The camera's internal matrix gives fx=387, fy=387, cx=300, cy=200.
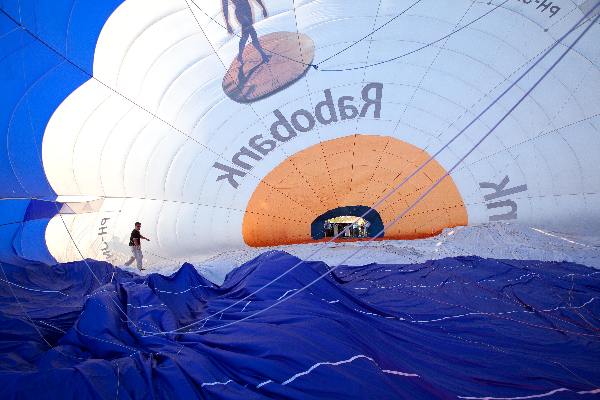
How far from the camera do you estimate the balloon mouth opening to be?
875 cm

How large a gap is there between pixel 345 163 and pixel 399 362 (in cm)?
629

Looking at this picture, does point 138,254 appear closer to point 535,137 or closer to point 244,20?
point 244,20

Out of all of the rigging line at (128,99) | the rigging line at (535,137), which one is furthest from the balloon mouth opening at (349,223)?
the rigging line at (535,137)

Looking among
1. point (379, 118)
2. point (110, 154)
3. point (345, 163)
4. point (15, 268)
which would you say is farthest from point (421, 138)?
point (15, 268)

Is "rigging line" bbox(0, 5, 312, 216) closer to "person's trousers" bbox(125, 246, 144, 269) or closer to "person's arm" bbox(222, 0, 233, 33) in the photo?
"person's arm" bbox(222, 0, 233, 33)

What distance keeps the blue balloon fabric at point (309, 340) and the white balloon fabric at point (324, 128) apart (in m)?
1.10

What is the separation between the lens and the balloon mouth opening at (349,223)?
875cm

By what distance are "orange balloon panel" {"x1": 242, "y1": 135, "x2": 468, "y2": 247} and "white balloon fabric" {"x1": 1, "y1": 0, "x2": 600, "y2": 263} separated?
32 mm

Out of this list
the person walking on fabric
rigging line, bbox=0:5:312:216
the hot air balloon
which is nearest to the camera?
the hot air balloon

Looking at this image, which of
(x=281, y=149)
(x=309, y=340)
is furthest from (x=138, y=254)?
(x=309, y=340)

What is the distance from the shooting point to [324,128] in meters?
7.18

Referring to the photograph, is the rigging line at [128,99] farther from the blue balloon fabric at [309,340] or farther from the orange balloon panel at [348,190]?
the blue balloon fabric at [309,340]

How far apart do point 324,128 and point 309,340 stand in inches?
219

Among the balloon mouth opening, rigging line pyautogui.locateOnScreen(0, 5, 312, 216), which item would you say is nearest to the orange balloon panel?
the balloon mouth opening
